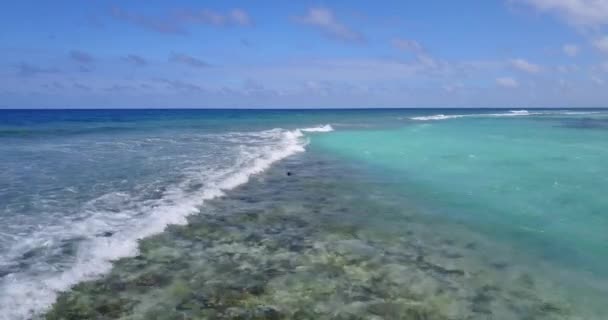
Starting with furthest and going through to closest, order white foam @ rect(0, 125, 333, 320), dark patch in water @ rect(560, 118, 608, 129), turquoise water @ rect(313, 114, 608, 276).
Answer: dark patch in water @ rect(560, 118, 608, 129), turquoise water @ rect(313, 114, 608, 276), white foam @ rect(0, 125, 333, 320)

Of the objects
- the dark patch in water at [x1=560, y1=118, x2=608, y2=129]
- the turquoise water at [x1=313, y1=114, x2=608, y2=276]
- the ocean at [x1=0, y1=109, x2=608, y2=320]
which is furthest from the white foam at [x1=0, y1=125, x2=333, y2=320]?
the dark patch in water at [x1=560, y1=118, x2=608, y2=129]

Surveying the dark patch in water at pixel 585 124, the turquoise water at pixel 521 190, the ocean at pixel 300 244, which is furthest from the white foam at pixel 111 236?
the dark patch in water at pixel 585 124

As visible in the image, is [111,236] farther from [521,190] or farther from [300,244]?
[521,190]

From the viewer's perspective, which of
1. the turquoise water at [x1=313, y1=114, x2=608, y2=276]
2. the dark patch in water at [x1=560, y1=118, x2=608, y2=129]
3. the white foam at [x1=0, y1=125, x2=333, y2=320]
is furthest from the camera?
the dark patch in water at [x1=560, y1=118, x2=608, y2=129]

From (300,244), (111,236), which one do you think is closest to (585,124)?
(300,244)

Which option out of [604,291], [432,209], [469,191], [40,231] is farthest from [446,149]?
[40,231]

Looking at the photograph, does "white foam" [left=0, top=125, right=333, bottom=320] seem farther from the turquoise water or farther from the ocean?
the turquoise water
